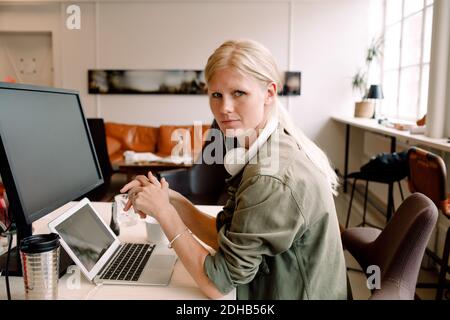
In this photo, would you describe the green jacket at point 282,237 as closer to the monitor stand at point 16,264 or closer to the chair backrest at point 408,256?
the chair backrest at point 408,256

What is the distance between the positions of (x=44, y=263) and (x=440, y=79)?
10.0 feet

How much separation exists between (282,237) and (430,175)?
1815 mm

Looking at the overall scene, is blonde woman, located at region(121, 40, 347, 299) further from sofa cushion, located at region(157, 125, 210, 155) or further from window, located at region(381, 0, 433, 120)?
sofa cushion, located at region(157, 125, 210, 155)

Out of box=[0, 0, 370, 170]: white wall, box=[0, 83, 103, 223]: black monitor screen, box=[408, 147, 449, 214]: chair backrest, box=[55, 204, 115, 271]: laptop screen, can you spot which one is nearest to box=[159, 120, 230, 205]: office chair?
box=[408, 147, 449, 214]: chair backrest

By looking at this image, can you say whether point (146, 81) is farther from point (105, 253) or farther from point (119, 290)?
point (119, 290)

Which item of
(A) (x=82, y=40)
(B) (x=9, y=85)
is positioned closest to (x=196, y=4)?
(A) (x=82, y=40)

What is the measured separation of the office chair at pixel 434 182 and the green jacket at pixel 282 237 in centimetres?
148

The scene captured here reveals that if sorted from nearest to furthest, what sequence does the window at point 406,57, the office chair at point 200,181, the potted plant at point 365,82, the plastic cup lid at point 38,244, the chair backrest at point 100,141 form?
the plastic cup lid at point 38,244, the office chair at point 200,181, the chair backrest at point 100,141, the window at point 406,57, the potted plant at point 365,82

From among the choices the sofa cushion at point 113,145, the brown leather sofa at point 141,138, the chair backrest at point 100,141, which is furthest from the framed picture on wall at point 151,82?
the chair backrest at point 100,141

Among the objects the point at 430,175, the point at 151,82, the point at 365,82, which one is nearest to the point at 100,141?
the point at 151,82

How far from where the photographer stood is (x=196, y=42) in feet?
20.4

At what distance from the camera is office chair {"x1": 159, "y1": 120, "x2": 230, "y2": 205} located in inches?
127

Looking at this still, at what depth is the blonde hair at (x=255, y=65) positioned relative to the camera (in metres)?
1.10

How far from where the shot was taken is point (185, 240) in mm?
1061
